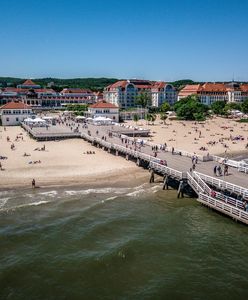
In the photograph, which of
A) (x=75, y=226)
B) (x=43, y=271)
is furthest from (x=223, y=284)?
(x=75, y=226)

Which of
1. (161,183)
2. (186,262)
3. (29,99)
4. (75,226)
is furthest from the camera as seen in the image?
(29,99)

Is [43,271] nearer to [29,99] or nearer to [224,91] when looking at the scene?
[29,99]

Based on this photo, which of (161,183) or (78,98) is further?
(78,98)

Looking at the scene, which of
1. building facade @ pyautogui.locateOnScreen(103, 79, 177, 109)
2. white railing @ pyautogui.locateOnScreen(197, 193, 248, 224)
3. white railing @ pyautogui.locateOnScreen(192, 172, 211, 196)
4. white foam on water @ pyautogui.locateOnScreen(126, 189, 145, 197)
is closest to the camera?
white railing @ pyautogui.locateOnScreen(197, 193, 248, 224)

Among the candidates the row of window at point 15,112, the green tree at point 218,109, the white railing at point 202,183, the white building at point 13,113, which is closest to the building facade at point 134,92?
the green tree at point 218,109

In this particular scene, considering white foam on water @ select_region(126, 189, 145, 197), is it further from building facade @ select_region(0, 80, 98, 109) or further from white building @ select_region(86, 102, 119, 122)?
building facade @ select_region(0, 80, 98, 109)

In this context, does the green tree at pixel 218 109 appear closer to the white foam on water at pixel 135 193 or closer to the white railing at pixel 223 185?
the white foam on water at pixel 135 193

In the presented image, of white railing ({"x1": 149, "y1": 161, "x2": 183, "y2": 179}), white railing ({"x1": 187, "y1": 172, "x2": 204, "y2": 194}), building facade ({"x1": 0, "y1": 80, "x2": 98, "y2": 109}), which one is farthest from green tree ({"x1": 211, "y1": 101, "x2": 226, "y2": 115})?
white railing ({"x1": 187, "y1": 172, "x2": 204, "y2": 194})
